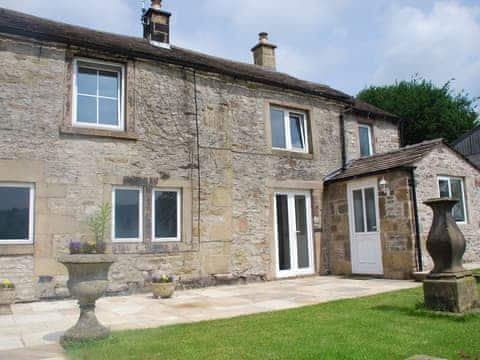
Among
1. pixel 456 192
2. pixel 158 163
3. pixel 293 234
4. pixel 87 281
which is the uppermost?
pixel 158 163

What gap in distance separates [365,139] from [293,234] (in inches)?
185

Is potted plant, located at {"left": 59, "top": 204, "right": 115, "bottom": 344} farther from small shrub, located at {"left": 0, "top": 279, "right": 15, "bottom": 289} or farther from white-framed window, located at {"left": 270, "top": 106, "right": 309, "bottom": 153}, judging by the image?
white-framed window, located at {"left": 270, "top": 106, "right": 309, "bottom": 153}

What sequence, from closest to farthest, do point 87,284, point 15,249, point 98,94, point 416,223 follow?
1. point 87,284
2. point 15,249
3. point 98,94
4. point 416,223

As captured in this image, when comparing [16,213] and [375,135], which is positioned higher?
[375,135]

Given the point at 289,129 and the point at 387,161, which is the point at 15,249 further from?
the point at 387,161

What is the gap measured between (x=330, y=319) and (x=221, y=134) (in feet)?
20.4

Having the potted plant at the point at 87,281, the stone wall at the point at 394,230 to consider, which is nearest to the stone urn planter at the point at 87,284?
the potted plant at the point at 87,281

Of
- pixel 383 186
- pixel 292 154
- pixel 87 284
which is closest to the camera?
pixel 87 284

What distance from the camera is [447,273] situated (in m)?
6.06

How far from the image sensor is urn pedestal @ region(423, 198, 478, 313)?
232 inches

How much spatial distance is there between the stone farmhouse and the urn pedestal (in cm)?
390

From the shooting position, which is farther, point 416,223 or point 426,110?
point 426,110

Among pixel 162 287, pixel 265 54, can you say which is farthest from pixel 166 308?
pixel 265 54

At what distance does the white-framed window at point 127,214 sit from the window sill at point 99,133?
1121mm
